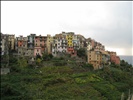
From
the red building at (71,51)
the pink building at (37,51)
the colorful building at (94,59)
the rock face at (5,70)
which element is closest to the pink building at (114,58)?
the colorful building at (94,59)

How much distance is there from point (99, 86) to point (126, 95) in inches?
95.0

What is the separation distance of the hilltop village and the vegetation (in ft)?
13.3

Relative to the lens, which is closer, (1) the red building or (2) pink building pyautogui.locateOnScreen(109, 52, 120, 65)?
(1) the red building

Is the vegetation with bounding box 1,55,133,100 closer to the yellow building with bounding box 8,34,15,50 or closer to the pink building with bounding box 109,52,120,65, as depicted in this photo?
the yellow building with bounding box 8,34,15,50

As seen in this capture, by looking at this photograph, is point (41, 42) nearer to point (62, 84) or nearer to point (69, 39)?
point (69, 39)

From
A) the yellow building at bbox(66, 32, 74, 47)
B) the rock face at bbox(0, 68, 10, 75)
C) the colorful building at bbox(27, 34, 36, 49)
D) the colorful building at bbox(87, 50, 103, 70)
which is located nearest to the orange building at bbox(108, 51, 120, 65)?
the colorful building at bbox(87, 50, 103, 70)

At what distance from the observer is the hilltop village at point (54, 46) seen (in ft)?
123

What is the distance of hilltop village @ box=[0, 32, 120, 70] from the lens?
37438 mm

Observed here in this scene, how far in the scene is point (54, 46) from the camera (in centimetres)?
4006

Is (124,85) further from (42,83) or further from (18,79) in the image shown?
(18,79)

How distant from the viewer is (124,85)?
90.8 ft

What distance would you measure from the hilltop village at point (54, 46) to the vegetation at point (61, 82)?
4.04 m

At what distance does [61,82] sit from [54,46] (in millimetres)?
15070

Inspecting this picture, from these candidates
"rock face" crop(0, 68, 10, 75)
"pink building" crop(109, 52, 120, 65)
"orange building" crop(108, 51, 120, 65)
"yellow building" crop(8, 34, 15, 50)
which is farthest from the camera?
"pink building" crop(109, 52, 120, 65)
